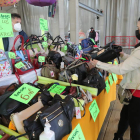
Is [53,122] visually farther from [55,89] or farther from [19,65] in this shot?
[19,65]

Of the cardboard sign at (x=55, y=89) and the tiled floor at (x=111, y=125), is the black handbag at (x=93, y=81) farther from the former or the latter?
the tiled floor at (x=111, y=125)

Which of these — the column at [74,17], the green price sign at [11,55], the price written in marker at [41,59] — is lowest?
the price written in marker at [41,59]

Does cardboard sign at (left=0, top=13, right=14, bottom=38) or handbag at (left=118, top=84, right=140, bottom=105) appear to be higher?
cardboard sign at (left=0, top=13, right=14, bottom=38)

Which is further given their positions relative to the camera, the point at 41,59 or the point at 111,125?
the point at 111,125

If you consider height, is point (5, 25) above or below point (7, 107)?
above

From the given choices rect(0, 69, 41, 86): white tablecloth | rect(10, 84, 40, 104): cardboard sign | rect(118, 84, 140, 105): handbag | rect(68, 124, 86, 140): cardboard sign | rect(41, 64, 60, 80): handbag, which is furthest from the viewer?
rect(41, 64, 60, 80): handbag

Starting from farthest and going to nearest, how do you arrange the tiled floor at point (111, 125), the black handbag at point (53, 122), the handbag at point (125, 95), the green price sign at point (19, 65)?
the tiled floor at point (111, 125) < the green price sign at point (19, 65) < the handbag at point (125, 95) < the black handbag at point (53, 122)

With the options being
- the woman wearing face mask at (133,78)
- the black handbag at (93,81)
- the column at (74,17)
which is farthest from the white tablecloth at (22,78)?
the column at (74,17)

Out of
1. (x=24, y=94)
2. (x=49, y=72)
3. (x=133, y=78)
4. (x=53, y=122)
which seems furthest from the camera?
(x=49, y=72)

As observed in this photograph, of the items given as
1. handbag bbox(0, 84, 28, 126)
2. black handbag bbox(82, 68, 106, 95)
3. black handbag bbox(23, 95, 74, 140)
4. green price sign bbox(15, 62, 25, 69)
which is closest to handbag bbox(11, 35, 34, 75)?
green price sign bbox(15, 62, 25, 69)

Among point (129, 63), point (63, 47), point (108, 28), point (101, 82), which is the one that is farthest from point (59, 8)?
point (108, 28)

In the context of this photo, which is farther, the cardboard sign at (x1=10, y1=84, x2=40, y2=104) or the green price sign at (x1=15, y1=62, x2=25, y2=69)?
the green price sign at (x1=15, y1=62, x2=25, y2=69)

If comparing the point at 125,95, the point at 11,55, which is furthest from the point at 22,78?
the point at 125,95

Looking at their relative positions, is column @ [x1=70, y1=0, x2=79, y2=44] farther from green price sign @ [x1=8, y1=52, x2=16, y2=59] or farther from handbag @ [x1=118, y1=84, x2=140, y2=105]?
handbag @ [x1=118, y1=84, x2=140, y2=105]
